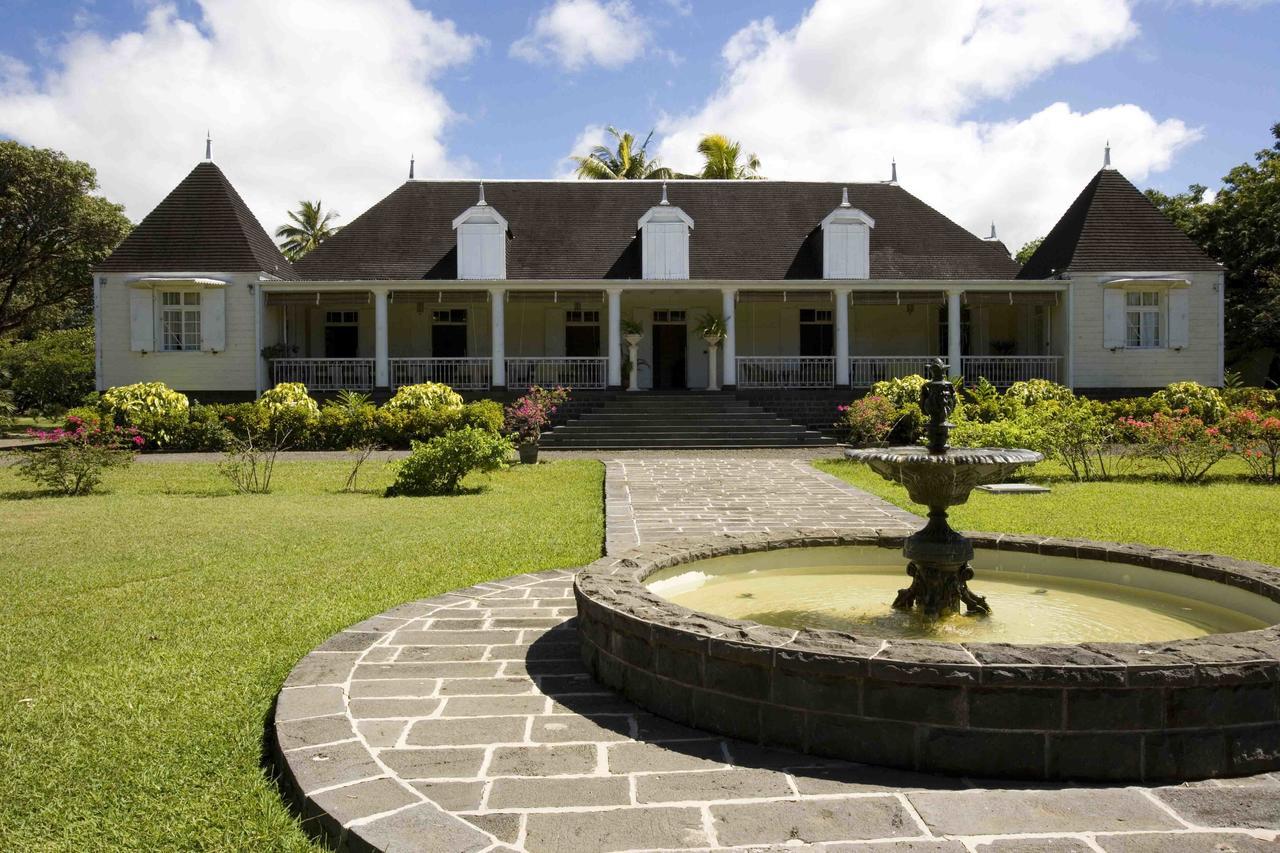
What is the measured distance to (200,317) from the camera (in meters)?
22.7

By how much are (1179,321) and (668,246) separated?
43.6ft

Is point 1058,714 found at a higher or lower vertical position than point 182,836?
higher

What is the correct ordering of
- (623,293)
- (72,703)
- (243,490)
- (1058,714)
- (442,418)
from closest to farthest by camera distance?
1. (1058,714)
2. (72,703)
3. (243,490)
4. (442,418)
5. (623,293)

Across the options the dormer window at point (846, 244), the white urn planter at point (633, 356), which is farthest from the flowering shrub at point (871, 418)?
the white urn planter at point (633, 356)

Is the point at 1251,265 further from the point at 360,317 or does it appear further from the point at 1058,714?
the point at 1058,714

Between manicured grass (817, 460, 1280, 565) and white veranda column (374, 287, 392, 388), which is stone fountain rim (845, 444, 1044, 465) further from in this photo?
white veranda column (374, 287, 392, 388)

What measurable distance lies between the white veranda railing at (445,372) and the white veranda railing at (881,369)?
32.2 feet

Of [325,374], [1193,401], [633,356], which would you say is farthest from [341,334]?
[1193,401]

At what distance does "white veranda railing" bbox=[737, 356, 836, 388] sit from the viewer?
24.1 m

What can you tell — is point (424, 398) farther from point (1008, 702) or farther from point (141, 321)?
point (1008, 702)

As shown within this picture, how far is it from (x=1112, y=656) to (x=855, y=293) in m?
21.7

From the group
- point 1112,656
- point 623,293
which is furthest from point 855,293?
point 1112,656

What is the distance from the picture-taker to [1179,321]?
23141mm

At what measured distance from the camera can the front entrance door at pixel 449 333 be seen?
84.8ft
